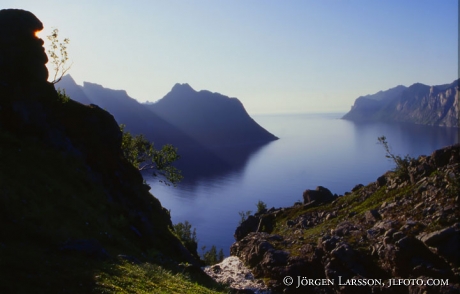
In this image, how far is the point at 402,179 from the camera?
56031 millimetres

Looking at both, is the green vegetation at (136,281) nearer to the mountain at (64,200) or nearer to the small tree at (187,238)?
the mountain at (64,200)

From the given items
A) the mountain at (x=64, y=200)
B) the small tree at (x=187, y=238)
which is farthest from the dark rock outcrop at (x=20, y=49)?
the small tree at (x=187, y=238)

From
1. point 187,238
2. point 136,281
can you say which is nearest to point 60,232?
point 136,281

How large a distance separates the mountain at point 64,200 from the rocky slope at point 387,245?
46.3 ft

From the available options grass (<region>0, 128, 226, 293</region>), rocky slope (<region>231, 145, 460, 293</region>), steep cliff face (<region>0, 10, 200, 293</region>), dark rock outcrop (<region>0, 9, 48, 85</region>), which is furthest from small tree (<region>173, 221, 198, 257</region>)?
dark rock outcrop (<region>0, 9, 48, 85</region>)

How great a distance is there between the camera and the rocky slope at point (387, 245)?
102 ft

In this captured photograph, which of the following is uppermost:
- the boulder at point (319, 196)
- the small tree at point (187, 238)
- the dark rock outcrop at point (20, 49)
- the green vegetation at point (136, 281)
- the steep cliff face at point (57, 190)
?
the dark rock outcrop at point (20, 49)

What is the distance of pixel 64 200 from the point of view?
23.1 m

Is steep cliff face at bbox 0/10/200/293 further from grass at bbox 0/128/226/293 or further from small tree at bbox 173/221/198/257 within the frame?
small tree at bbox 173/221/198/257

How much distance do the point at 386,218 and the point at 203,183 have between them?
15356 centimetres

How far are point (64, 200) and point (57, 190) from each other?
1.03m

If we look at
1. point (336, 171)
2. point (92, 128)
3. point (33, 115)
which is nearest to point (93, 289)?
point (33, 115)

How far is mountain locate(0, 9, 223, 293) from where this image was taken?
45.1ft

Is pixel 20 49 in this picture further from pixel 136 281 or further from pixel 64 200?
pixel 136 281
